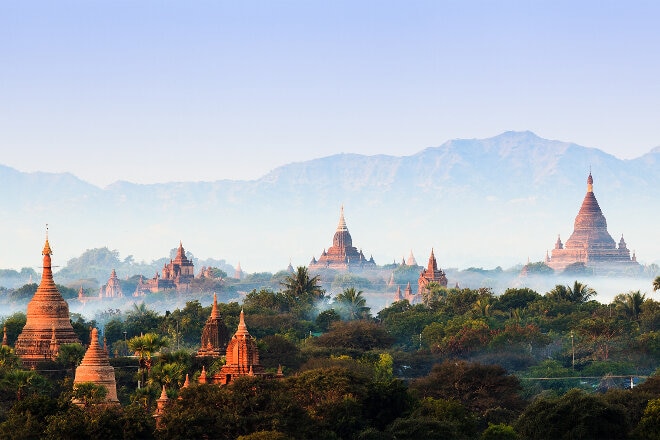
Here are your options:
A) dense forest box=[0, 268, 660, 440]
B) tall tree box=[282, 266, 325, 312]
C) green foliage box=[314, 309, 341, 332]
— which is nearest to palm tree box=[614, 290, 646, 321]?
dense forest box=[0, 268, 660, 440]

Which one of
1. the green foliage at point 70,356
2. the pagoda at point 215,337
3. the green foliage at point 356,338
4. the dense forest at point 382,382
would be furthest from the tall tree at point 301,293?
the green foliage at point 70,356

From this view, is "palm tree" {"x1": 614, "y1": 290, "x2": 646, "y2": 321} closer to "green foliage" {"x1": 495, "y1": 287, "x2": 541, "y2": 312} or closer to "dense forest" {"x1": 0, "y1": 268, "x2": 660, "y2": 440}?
"dense forest" {"x1": 0, "y1": 268, "x2": 660, "y2": 440}

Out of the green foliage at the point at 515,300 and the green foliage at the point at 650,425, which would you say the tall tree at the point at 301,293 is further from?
the green foliage at the point at 650,425

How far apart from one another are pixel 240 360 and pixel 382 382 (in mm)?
8074

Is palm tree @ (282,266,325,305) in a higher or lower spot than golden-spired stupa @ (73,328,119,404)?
higher

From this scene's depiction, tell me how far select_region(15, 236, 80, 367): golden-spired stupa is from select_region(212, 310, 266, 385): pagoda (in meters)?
21.5

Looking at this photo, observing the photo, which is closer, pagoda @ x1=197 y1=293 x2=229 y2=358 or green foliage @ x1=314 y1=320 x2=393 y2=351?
pagoda @ x1=197 y1=293 x2=229 y2=358

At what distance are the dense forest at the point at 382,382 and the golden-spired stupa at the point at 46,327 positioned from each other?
5441 millimetres

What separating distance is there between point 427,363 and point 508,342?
28.8 feet

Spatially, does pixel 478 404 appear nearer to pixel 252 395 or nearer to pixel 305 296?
pixel 252 395

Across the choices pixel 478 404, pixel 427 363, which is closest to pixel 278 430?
pixel 478 404

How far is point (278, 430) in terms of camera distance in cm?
8931

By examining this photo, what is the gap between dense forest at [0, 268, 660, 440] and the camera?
90.2m

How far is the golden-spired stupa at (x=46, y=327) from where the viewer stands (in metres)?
128
